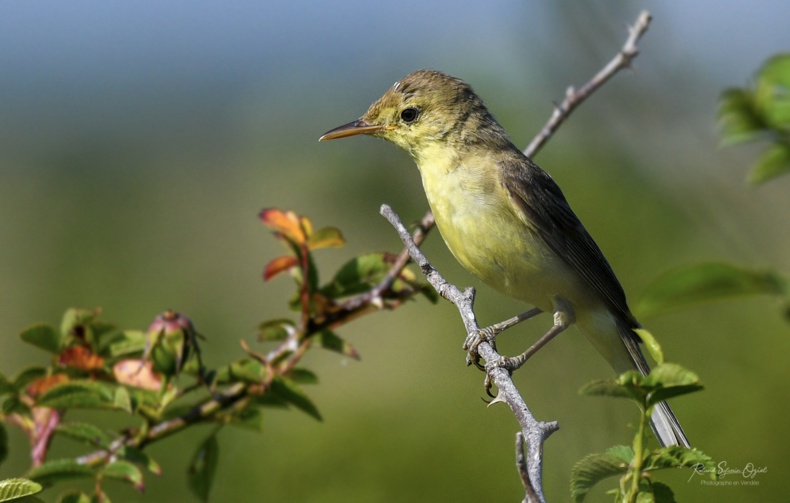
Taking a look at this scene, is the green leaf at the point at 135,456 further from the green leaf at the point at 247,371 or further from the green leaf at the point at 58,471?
the green leaf at the point at 247,371

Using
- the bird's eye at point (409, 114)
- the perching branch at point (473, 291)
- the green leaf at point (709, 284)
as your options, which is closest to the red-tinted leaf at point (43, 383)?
the perching branch at point (473, 291)

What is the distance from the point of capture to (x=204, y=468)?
2207mm

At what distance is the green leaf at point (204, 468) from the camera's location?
220cm

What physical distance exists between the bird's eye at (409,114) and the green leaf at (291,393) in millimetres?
2050

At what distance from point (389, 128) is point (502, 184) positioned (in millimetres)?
644

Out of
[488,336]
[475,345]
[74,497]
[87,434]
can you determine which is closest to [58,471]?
[74,497]

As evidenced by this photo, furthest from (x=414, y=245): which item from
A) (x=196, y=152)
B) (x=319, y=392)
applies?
(x=196, y=152)

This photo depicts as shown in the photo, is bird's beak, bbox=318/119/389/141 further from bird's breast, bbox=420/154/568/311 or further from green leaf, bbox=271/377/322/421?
green leaf, bbox=271/377/322/421

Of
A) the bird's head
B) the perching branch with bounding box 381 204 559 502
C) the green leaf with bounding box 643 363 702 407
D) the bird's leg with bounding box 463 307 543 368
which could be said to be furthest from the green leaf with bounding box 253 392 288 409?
the bird's head

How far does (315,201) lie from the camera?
12734mm

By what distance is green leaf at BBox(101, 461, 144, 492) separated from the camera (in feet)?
6.31

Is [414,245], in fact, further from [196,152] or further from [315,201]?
[196,152]

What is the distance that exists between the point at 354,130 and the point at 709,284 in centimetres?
313

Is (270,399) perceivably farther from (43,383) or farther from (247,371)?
(43,383)
